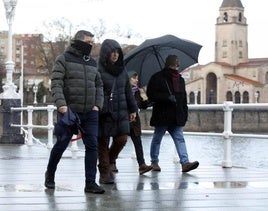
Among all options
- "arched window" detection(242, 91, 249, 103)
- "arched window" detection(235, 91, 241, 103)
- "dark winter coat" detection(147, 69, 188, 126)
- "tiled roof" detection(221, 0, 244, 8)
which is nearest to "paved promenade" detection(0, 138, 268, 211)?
"dark winter coat" detection(147, 69, 188, 126)

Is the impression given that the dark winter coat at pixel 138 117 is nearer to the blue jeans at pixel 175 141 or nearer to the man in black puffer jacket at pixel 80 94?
the blue jeans at pixel 175 141

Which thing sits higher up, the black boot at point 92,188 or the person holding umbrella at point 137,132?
the person holding umbrella at point 137,132

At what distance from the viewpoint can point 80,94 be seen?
7.64 m

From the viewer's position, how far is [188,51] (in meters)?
10.8

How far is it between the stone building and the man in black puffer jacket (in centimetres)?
10771

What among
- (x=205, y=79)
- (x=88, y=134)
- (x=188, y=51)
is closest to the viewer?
(x=88, y=134)

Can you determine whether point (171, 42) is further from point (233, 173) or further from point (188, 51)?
point (233, 173)

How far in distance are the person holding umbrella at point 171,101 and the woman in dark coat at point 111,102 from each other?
4.42 feet

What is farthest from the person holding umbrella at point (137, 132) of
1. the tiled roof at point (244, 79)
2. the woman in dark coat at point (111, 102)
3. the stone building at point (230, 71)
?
the tiled roof at point (244, 79)

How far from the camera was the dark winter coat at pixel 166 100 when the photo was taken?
10.0 metres

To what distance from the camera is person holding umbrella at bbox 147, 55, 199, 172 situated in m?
10.0

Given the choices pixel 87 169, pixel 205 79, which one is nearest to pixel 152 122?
pixel 87 169

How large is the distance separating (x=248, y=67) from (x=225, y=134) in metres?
126

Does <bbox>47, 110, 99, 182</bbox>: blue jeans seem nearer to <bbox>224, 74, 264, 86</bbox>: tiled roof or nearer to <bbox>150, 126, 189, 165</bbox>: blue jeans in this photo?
<bbox>150, 126, 189, 165</bbox>: blue jeans
